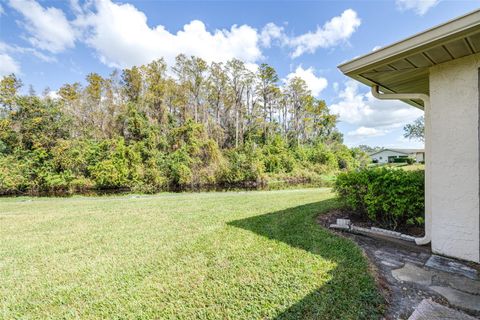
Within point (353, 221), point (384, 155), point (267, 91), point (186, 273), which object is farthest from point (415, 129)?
point (186, 273)

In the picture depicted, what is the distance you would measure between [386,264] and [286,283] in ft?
4.14

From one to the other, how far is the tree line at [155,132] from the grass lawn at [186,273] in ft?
40.0

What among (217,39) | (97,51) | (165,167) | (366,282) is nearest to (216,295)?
(366,282)

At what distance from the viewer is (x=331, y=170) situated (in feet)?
78.1

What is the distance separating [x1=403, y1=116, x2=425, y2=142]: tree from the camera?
82.8ft

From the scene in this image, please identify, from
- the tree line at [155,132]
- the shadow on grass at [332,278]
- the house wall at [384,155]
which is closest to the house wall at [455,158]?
the shadow on grass at [332,278]

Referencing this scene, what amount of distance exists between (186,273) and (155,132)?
16460 mm

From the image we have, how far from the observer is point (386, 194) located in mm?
3500

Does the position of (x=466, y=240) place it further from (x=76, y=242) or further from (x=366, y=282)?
(x=76, y=242)

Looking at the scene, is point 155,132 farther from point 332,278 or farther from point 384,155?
point 384,155

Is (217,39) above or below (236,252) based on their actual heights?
above

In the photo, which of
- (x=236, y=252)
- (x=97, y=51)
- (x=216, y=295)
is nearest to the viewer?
(x=216, y=295)

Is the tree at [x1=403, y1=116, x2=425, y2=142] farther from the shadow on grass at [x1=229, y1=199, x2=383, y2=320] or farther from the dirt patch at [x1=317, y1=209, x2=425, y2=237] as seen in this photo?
the shadow on grass at [x1=229, y1=199, x2=383, y2=320]

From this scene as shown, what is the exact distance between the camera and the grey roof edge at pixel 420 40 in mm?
2035
